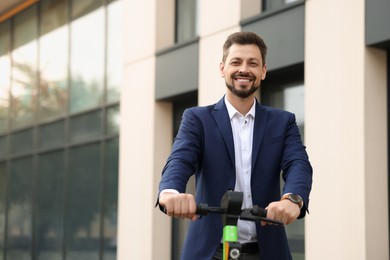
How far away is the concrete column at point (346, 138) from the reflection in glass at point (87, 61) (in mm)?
6772

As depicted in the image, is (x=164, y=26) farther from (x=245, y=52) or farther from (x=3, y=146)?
(x=245, y=52)

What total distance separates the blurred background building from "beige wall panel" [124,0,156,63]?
31 millimetres

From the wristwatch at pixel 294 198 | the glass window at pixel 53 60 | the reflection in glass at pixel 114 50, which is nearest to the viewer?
the wristwatch at pixel 294 198

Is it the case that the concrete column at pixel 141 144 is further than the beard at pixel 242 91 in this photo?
Yes

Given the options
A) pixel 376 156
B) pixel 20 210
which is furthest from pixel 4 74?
pixel 376 156

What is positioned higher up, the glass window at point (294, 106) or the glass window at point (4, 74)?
the glass window at point (4, 74)

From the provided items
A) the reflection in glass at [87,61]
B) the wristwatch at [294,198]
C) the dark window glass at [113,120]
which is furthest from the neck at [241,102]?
the reflection in glass at [87,61]

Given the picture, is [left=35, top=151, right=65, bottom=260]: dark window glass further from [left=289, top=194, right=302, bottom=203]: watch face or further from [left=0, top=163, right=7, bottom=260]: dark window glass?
[left=289, top=194, right=302, bottom=203]: watch face

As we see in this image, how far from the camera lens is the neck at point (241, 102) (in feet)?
12.4

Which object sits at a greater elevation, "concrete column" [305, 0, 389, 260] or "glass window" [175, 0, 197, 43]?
"glass window" [175, 0, 197, 43]

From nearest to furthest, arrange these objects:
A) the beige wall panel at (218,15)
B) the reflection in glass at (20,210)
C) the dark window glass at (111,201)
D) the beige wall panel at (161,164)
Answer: the beige wall panel at (218,15)
the beige wall panel at (161,164)
the dark window glass at (111,201)
the reflection in glass at (20,210)

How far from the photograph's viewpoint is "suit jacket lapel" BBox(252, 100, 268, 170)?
3.73 metres

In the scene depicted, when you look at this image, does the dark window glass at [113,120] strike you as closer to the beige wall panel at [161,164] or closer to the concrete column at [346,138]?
the beige wall panel at [161,164]

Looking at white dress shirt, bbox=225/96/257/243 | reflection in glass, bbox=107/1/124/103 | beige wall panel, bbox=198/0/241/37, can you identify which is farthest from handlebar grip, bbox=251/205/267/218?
reflection in glass, bbox=107/1/124/103
